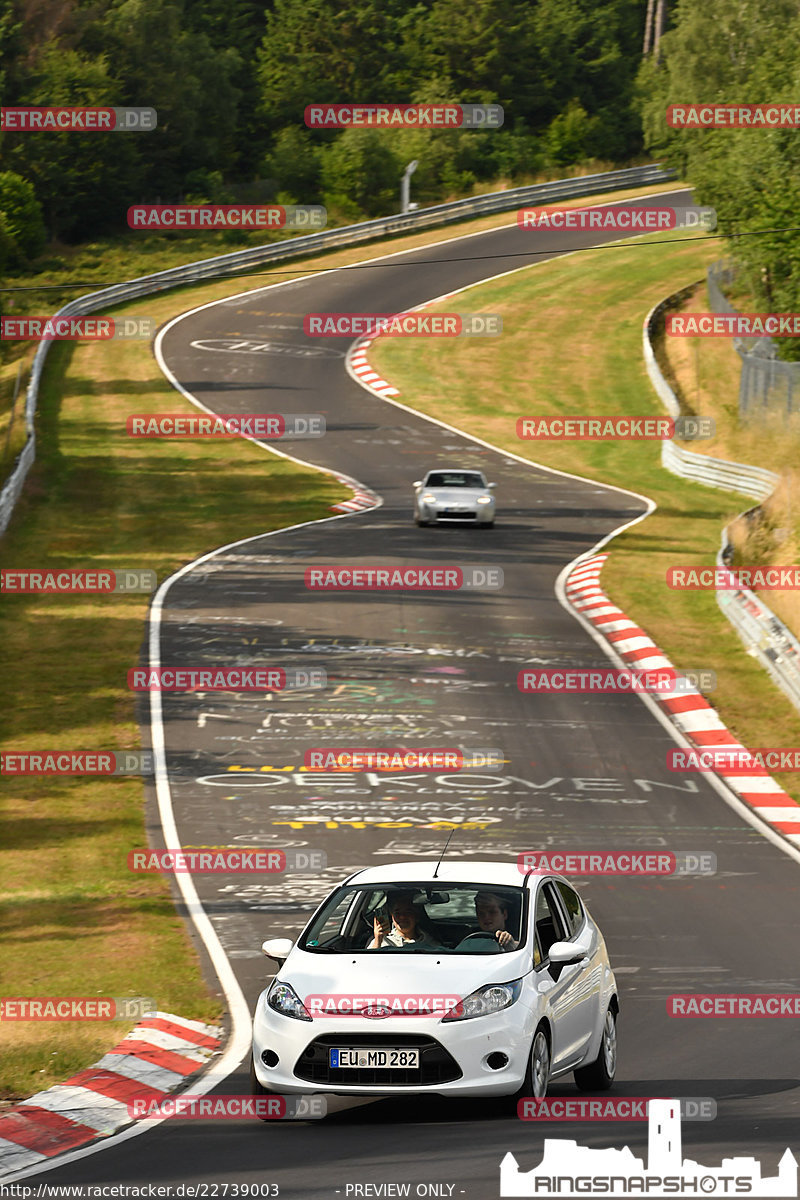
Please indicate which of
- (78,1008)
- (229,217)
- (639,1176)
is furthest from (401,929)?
(229,217)

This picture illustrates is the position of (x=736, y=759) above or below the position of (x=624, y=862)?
below

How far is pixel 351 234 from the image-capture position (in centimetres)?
7500

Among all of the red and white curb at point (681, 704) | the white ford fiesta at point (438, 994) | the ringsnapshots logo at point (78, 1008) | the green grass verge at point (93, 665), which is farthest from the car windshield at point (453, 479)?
the white ford fiesta at point (438, 994)

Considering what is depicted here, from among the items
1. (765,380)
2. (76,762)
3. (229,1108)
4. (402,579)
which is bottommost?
(402,579)

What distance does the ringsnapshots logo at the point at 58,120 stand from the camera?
78000mm

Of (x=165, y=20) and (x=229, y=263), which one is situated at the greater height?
(x=165, y=20)

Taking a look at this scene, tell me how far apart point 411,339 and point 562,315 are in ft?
21.2

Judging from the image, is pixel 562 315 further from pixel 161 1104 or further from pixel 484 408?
pixel 161 1104

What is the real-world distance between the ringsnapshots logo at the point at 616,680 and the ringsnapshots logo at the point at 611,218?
53.5 m

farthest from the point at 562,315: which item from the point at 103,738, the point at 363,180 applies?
the point at 103,738

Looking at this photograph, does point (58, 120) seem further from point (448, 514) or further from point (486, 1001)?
point (486, 1001)

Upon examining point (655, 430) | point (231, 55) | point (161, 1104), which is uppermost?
point (231, 55)

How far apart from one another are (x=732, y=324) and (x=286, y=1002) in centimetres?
5238

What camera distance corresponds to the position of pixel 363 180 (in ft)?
271
